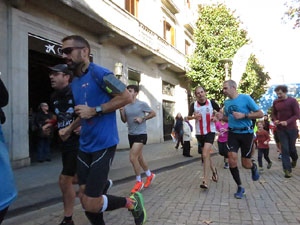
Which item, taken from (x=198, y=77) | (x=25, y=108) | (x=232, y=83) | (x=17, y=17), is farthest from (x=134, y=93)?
(x=198, y=77)

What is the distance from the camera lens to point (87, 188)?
236 centimetres

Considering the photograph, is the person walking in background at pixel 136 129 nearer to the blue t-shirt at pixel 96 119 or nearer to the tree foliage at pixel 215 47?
the blue t-shirt at pixel 96 119

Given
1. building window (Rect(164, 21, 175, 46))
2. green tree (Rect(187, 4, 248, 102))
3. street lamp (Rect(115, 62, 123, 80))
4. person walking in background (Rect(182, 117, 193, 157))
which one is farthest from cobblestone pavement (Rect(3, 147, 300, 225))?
building window (Rect(164, 21, 175, 46))

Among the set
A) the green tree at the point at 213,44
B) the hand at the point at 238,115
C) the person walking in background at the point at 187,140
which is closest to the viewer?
the hand at the point at 238,115

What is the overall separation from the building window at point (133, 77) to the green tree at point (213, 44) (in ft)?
19.1

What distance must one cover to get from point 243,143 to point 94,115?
3.10m

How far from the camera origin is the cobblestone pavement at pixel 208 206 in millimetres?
3342

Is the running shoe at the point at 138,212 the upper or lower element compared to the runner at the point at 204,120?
lower

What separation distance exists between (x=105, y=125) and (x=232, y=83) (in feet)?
9.86

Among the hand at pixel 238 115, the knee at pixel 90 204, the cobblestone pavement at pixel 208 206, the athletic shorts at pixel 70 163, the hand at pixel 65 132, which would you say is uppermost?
the hand at pixel 238 115

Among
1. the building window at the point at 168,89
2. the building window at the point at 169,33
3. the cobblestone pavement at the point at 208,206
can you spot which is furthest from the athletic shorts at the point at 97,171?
the building window at the point at 169,33

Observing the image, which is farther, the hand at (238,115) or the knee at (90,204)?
the hand at (238,115)

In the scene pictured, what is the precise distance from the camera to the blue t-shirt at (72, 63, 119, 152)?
7.93ft

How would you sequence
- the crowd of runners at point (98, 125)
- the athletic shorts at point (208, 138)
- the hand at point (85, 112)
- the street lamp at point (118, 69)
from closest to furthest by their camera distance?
the hand at point (85, 112) → the crowd of runners at point (98, 125) → the athletic shorts at point (208, 138) → the street lamp at point (118, 69)
